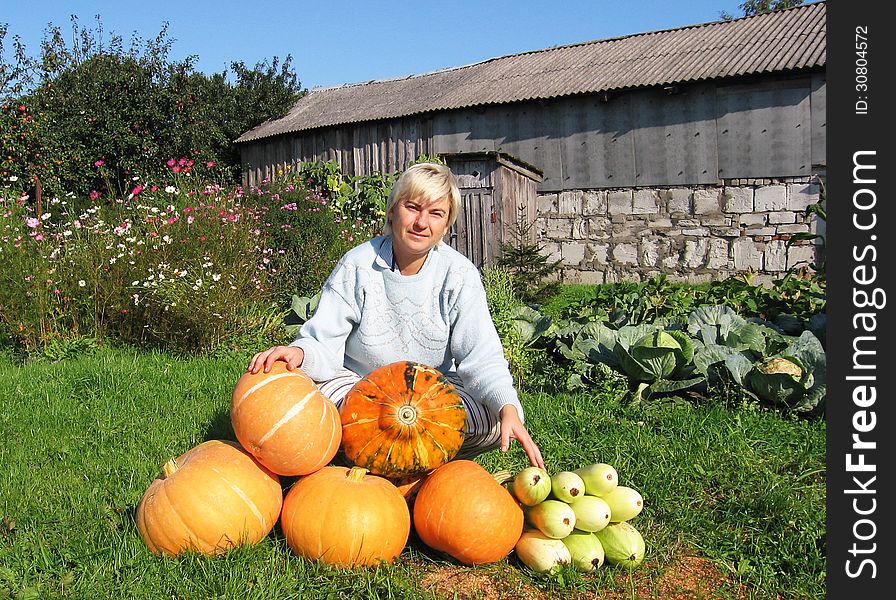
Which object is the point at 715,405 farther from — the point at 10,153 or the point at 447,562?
the point at 10,153

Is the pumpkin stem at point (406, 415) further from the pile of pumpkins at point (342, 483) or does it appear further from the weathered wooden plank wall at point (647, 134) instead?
the weathered wooden plank wall at point (647, 134)

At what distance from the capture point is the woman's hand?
285cm

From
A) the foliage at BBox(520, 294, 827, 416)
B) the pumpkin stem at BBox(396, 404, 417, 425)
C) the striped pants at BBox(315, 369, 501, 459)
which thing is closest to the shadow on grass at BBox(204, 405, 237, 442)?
the striped pants at BBox(315, 369, 501, 459)

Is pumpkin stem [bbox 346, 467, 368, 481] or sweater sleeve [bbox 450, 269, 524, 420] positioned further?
sweater sleeve [bbox 450, 269, 524, 420]

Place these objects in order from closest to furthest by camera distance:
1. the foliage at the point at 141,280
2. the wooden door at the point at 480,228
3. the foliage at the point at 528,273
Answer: the foliage at the point at 141,280 → the foliage at the point at 528,273 → the wooden door at the point at 480,228

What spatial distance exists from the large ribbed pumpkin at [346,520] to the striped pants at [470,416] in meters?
0.47

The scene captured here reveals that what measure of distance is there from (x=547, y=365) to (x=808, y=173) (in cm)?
876

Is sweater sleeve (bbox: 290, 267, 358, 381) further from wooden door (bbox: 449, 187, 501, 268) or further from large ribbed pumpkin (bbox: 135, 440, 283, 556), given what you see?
wooden door (bbox: 449, 187, 501, 268)

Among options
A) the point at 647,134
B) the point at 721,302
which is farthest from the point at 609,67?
the point at 721,302

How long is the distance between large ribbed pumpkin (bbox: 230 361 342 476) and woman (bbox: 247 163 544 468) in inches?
9.1

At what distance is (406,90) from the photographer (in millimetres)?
19094

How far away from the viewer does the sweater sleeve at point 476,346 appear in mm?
3131

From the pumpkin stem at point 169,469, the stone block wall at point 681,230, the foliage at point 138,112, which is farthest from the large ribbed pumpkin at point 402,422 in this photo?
the foliage at point 138,112

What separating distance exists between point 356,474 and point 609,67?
13.7 metres
